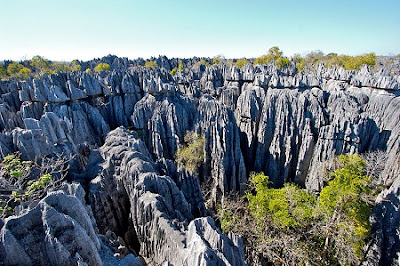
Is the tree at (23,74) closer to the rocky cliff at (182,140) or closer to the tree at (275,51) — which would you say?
the rocky cliff at (182,140)

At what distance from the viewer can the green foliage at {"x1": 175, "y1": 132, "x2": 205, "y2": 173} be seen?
2155 centimetres

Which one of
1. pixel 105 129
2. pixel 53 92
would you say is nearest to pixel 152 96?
pixel 105 129

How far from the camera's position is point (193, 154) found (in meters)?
21.7

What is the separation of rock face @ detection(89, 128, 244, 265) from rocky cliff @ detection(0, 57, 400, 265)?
0.14ft

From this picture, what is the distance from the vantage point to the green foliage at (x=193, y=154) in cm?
2155

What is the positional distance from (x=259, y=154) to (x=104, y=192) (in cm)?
1879

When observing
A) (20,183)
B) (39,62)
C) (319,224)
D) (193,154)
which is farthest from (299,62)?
(20,183)

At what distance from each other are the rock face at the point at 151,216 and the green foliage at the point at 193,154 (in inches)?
329

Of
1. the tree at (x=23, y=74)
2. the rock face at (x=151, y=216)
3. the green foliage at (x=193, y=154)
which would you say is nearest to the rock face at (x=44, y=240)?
the rock face at (x=151, y=216)

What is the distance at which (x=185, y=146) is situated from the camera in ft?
77.8

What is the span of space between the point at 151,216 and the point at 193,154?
44.2 ft

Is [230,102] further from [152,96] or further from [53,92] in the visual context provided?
[53,92]

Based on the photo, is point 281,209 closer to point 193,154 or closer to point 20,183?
point 193,154

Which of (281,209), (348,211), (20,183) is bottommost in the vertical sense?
(348,211)
